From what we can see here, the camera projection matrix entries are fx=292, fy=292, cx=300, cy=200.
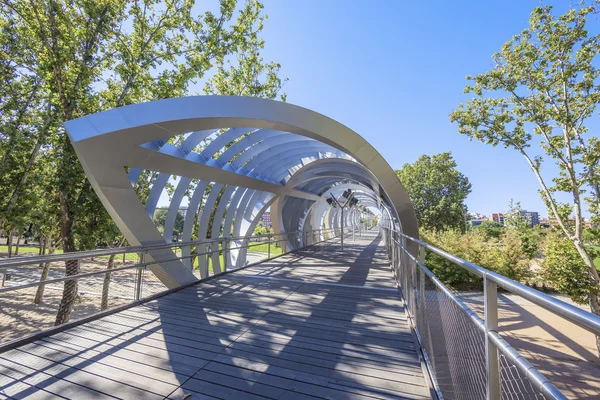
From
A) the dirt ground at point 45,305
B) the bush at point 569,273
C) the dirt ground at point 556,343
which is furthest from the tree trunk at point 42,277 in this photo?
the bush at point 569,273

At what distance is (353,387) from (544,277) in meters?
14.0

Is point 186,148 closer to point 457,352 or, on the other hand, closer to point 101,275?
point 457,352

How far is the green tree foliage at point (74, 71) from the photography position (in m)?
8.16

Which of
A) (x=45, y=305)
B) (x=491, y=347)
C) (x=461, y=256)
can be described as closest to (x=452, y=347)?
(x=491, y=347)

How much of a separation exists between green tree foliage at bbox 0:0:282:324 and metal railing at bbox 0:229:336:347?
158cm

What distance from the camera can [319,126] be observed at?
18.8ft

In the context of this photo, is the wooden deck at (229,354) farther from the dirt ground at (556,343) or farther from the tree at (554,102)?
the tree at (554,102)

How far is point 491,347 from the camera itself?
1.40 meters

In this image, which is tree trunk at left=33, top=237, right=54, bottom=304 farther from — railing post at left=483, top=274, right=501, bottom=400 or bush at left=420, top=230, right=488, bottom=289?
bush at left=420, top=230, right=488, bottom=289

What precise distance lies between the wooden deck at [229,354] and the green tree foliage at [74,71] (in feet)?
15.9

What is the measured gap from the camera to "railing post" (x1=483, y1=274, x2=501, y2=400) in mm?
1386

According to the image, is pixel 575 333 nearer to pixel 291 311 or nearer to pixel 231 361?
pixel 291 311

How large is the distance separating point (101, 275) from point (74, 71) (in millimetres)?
7899

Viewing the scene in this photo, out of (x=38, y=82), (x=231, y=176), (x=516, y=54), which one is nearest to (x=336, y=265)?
(x=231, y=176)
